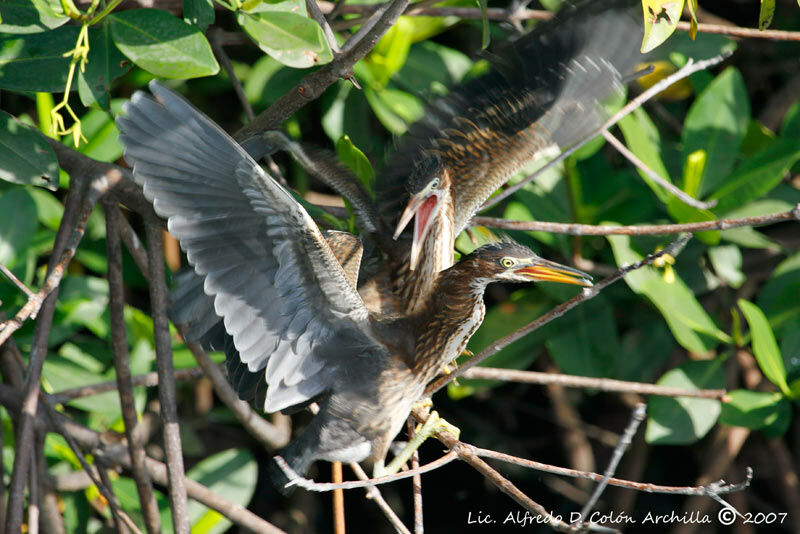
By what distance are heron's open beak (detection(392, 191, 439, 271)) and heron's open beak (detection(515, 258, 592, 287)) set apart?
1.06 feet

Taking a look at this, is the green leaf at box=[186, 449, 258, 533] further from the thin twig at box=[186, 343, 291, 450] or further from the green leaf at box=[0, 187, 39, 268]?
the green leaf at box=[0, 187, 39, 268]

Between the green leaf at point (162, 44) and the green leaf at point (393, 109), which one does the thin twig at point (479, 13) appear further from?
the green leaf at point (162, 44)

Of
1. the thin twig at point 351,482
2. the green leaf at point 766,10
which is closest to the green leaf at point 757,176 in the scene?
the green leaf at point 766,10

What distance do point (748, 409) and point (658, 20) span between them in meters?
1.07

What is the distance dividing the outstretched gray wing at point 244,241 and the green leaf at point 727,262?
107cm

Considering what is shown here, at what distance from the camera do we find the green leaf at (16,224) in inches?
76.9

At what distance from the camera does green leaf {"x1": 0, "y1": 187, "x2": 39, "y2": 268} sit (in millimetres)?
1953

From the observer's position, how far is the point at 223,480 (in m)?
2.22

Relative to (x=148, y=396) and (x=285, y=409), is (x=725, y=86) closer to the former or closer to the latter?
(x=285, y=409)

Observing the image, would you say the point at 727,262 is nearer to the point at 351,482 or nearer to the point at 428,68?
the point at 428,68

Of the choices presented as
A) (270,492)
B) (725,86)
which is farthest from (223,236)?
(270,492)

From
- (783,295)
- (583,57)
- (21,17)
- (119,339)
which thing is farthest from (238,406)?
(783,295)

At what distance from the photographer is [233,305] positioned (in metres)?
1.56

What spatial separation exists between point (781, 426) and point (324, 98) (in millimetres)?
1412
